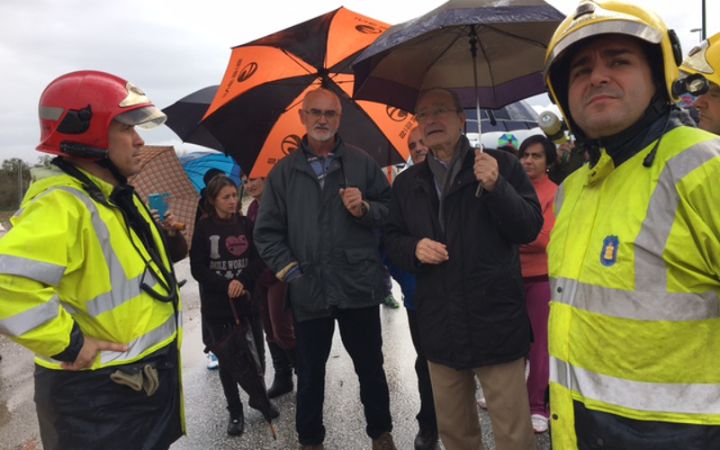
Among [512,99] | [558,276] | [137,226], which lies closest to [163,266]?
[137,226]

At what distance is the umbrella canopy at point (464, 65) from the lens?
8.62 ft

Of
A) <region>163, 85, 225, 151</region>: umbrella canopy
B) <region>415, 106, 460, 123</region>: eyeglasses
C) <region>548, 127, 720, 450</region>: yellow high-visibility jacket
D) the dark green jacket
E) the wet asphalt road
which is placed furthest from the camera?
<region>163, 85, 225, 151</region>: umbrella canopy

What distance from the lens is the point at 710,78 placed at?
86.1 inches

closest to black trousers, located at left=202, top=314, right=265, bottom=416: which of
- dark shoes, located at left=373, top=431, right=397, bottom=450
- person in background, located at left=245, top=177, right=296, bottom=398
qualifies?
person in background, located at left=245, top=177, right=296, bottom=398

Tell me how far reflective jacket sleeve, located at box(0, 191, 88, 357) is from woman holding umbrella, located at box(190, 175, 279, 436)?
6.50ft

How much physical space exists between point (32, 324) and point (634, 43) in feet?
6.97

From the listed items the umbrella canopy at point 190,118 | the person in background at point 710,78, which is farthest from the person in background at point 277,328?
the person in background at point 710,78

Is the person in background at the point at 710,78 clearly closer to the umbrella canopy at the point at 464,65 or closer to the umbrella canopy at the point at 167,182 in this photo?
the umbrella canopy at the point at 464,65

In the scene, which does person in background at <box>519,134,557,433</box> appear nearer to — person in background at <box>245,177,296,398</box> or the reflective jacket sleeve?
person in background at <box>245,177,296,398</box>

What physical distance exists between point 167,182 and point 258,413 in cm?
219

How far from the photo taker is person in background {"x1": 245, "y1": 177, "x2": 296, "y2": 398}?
424 cm

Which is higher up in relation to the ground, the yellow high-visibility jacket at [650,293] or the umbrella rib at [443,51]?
the umbrella rib at [443,51]

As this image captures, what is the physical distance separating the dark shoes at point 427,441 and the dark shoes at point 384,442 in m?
0.23

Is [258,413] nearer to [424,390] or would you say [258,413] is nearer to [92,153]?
[424,390]
